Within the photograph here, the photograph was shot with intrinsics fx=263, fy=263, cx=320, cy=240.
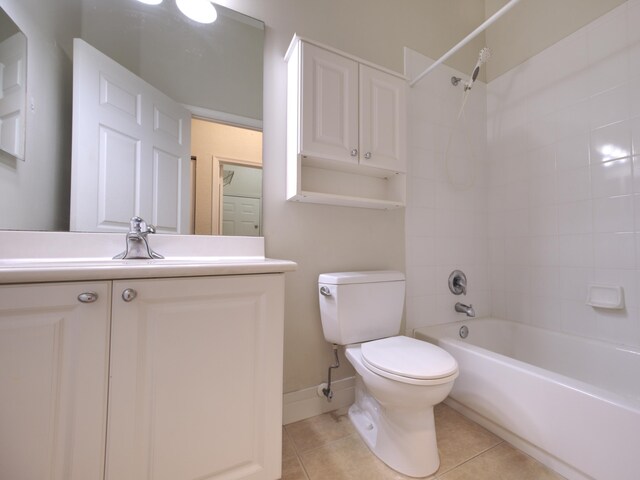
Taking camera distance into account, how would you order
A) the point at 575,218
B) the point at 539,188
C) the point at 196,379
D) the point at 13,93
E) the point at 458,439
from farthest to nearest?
the point at 539,188 < the point at 575,218 < the point at 458,439 < the point at 13,93 < the point at 196,379

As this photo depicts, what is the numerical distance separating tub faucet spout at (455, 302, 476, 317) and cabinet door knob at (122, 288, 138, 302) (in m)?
1.78

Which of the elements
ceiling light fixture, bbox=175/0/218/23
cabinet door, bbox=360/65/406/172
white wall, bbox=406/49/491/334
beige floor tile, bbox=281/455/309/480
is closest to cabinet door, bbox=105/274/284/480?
beige floor tile, bbox=281/455/309/480

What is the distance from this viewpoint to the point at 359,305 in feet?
4.15

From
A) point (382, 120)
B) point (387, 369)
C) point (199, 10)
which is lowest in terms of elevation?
point (387, 369)

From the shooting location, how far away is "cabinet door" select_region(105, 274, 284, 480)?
678mm

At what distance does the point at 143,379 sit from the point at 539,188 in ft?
7.27

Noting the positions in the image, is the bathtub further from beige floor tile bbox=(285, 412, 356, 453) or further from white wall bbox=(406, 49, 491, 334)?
beige floor tile bbox=(285, 412, 356, 453)

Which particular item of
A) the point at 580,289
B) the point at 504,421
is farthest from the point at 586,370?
the point at 504,421

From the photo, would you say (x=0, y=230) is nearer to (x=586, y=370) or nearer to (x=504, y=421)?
(x=504, y=421)

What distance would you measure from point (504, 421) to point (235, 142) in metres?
1.73

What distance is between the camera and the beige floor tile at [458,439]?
42.1 inches

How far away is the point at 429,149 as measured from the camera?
5.68ft

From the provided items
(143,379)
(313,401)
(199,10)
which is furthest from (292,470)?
(199,10)

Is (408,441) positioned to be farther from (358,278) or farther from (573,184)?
(573,184)
